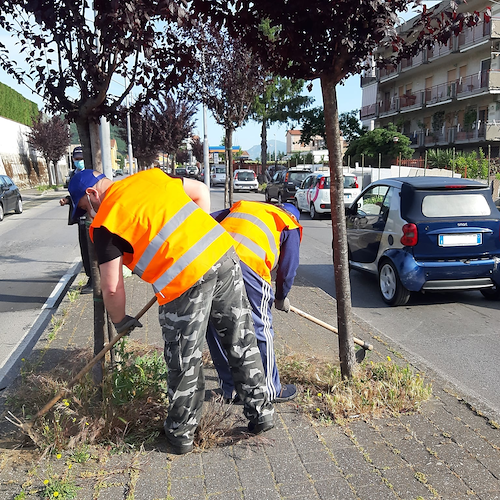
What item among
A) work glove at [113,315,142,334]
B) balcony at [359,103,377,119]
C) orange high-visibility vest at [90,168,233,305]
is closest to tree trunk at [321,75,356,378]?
orange high-visibility vest at [90,168,233,305]

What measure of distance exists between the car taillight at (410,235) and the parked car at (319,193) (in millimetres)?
10373

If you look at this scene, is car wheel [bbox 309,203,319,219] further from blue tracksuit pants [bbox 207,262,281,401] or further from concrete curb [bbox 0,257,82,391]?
blue tracksuit pants [bbox 207,262,281,401]

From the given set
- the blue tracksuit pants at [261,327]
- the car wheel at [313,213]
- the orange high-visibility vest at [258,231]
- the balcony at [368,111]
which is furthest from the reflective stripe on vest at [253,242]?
the balcony at [368,111]

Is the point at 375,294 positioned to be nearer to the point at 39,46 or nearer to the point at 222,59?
the point at 39,46

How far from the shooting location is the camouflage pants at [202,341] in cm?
279

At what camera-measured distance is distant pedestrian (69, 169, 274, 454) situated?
8.75ft

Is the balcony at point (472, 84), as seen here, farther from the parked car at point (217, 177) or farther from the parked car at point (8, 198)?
the parked car at point (8, 198)

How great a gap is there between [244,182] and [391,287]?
2720cm

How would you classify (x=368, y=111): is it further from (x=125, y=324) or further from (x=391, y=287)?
(x=125, y=324)

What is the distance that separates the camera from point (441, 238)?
6.05 m

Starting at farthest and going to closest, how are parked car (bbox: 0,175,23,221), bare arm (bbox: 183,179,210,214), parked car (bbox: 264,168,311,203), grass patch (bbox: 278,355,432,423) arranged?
parked car (bbox: 264,168,311,203), parked car (bbox: 0,175,23,221), bare arm (bbox: 183,179,210,214), grass patch (bbox: 278,355,432,423)

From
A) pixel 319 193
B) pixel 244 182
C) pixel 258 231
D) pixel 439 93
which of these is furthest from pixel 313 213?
pixel 439 93

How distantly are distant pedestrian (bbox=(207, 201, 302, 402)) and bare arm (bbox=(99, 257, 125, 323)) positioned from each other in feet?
2.48

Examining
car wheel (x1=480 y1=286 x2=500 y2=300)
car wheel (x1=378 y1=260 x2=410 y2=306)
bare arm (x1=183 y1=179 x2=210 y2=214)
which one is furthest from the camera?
car wheel (x1=480 y1=286 x2=500 y2=300)
